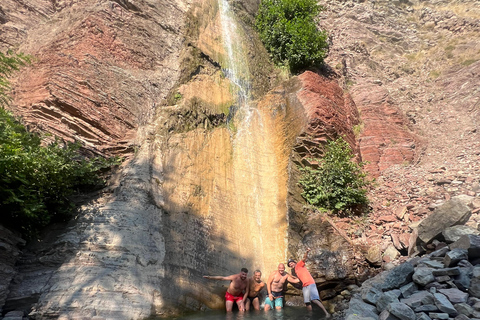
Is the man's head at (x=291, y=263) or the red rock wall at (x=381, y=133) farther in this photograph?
the red rock wall at (x=381, y=133)

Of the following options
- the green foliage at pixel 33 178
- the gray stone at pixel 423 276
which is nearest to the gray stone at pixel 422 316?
the gray stone at pixel 423 276

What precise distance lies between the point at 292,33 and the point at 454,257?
1169 cm

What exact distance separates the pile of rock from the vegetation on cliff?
5.91 meters

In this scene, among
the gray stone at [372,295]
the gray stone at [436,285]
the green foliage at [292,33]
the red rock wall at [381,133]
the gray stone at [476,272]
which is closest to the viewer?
the gray stone at [476,272]

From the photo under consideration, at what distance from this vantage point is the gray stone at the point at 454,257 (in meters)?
5.31

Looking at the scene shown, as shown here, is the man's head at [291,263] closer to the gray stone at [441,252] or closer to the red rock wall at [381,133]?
the gray stone at [441,252]

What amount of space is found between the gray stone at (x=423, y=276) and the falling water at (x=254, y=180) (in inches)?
133

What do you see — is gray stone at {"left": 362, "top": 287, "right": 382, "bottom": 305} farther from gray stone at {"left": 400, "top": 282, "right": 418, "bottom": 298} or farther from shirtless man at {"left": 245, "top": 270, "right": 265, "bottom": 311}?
shirtless man at {"left": 245, "top": 270, "right": 265, "bottom": 311}

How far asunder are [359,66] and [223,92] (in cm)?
880

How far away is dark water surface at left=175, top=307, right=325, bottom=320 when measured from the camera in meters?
6.30

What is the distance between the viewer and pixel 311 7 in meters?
15.8

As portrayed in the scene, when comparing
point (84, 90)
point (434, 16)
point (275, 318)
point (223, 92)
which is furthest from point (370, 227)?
point (434, 16)

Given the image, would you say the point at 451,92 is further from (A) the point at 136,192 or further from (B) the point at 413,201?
(A) the point at 136,192

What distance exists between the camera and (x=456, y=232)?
6.00 metres
